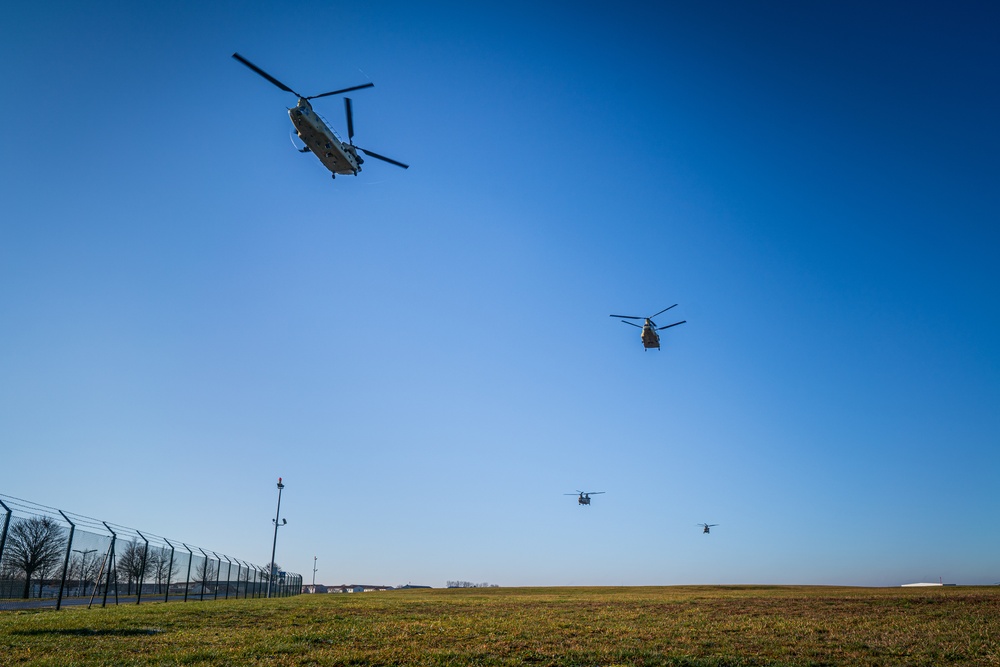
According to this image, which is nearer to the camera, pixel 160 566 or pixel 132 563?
pixel 132 563

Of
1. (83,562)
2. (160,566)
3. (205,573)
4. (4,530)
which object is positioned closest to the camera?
(4,530)

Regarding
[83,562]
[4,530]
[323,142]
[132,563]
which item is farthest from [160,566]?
[323,142]

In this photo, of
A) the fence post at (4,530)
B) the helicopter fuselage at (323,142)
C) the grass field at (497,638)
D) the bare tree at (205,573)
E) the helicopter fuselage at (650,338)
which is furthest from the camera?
the helicopter fuselage at (650,338)

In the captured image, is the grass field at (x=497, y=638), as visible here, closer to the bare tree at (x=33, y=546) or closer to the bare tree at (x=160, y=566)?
the bare tree at (x=33, y=546)

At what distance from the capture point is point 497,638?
16656mm

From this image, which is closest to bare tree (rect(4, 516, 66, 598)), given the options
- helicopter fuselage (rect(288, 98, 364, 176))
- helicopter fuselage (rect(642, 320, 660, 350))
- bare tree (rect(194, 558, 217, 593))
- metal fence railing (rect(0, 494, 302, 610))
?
metal fence railing (rect(0, 494, 302, 610))

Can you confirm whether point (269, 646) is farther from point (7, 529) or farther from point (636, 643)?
point (7, 529)

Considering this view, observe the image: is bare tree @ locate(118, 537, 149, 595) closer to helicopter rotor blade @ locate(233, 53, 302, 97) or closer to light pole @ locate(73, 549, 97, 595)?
light pole @ locate(73, 549, 97, 595)

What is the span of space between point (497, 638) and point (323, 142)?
93.0ft

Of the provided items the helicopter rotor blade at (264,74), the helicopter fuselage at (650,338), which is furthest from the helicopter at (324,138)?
the helicopter fuselage at (650,338)

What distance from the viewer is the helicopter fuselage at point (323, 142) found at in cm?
3409

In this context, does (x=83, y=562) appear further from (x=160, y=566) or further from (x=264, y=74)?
(x=264, y=74)

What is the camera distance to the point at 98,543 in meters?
29.3

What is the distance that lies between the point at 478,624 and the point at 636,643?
6.46 m
